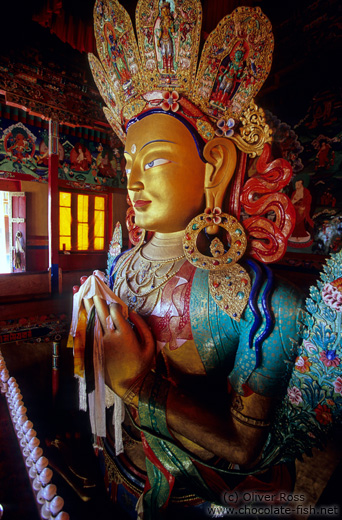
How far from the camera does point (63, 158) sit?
5.62 metres

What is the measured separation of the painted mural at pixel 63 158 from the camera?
16.6ft

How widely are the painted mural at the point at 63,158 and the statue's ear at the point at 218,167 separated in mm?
5265

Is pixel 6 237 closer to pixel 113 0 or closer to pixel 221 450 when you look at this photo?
pixel 113 0

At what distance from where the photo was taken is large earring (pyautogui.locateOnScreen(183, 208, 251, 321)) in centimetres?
95

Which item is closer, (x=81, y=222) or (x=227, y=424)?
(x=227, y=424)

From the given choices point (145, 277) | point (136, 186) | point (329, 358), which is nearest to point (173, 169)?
point (136, 186)

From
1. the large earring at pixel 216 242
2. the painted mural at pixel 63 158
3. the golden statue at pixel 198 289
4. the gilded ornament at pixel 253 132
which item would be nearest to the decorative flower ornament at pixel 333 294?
the golden statue at pixel 198 289

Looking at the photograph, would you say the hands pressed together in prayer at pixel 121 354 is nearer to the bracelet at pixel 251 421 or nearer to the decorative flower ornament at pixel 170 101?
the bracelet at pixel 251 421

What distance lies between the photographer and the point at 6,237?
681 centimetres

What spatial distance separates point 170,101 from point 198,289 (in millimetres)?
819

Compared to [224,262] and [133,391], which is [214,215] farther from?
[133,391]

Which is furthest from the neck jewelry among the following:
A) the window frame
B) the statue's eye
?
the window frame

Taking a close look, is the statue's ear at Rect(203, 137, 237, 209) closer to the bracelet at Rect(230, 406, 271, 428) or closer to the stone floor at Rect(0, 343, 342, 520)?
the bracelet at Rect(230, 406, 271, 428)

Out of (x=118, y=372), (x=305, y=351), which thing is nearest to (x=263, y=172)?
(x=305, y=351)
